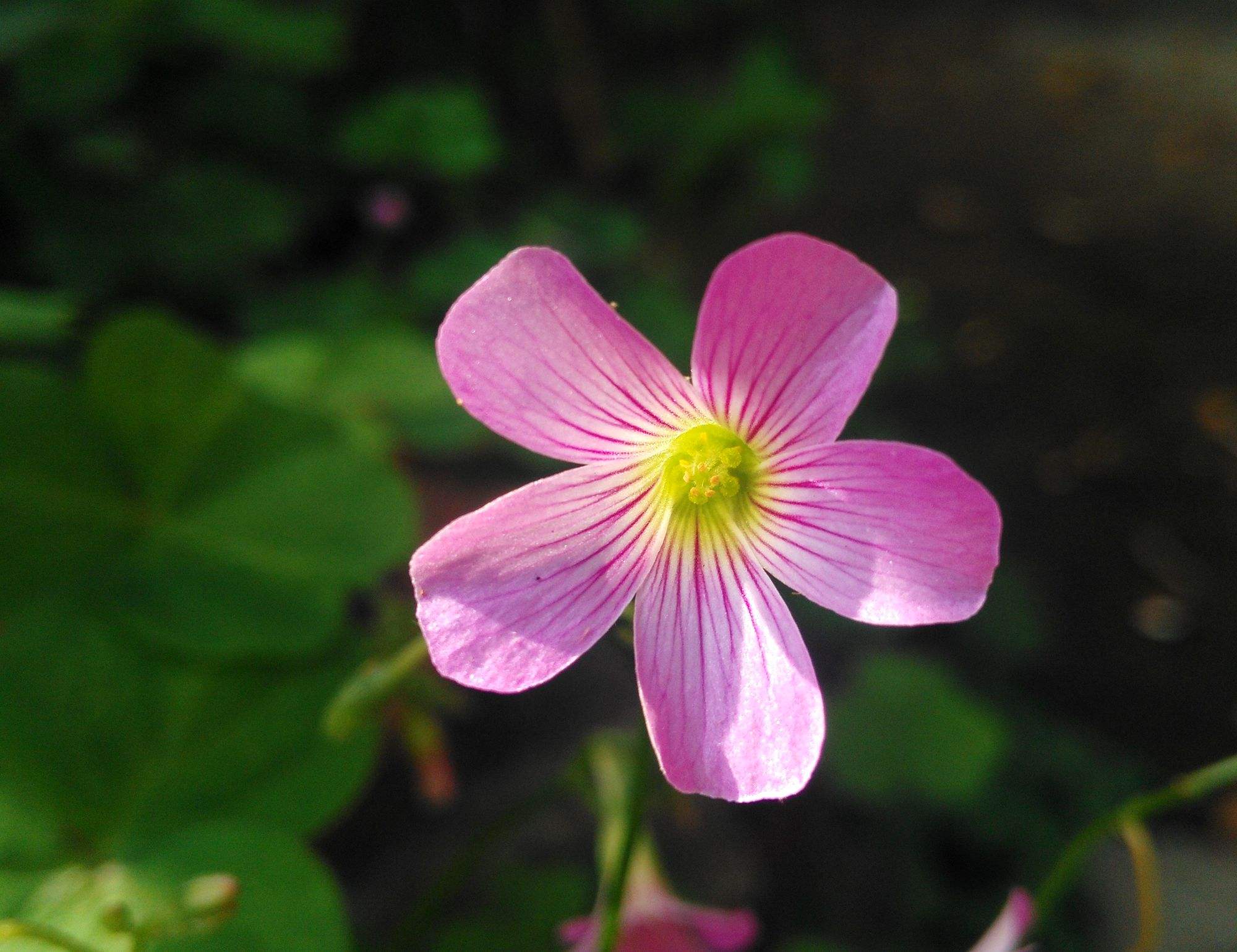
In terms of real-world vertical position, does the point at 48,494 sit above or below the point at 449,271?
above

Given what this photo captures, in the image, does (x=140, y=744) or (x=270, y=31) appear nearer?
(x=140, y=744)

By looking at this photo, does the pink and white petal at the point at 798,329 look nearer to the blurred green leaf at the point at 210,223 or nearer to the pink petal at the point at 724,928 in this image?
the pink petal at the point at 724,928

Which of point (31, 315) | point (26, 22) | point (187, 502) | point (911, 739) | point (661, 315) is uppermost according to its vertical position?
point (26, 22)

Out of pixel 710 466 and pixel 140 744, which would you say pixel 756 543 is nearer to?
pixel 710 466

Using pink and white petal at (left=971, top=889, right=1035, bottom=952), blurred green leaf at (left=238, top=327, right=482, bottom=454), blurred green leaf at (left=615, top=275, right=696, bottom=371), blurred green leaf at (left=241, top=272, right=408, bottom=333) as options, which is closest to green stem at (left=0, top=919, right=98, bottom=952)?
pink and white petal at (left=971, top=889, right=1035, bottom=952)

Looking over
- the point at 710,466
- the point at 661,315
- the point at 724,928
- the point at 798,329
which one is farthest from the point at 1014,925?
the point at 661,315

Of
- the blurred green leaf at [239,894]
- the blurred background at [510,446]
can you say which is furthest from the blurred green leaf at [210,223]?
the blurred green leaf at [239,894]

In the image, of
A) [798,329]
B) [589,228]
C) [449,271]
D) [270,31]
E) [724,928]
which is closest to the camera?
[798,329]
